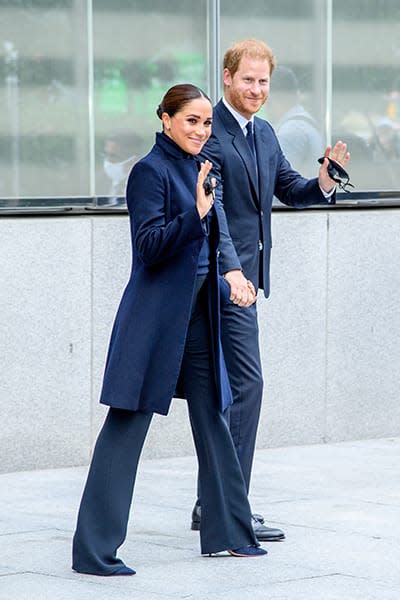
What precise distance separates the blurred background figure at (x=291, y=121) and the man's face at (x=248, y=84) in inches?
91.6

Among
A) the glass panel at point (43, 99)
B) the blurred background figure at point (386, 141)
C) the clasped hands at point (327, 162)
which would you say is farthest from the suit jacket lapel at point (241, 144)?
the blurred background figure at point (386, 141)

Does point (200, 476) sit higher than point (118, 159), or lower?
lower

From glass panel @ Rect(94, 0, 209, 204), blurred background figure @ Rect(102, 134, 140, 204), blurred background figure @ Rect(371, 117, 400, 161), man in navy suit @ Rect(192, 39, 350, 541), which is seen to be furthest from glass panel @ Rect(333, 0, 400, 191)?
man in navy suit @ Rect(192, 39, 350, 541)

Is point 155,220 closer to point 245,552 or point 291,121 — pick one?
point 245,552

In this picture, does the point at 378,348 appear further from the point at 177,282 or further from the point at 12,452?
the point at 177,282

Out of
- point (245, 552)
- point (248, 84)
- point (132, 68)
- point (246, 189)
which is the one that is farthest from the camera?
point (132, 68)

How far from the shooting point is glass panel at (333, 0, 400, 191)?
8402 mm

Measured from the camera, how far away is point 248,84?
19.2 ft

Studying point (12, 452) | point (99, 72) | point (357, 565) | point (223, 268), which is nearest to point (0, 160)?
point (99, 72)

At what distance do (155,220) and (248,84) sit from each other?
3.23 feet

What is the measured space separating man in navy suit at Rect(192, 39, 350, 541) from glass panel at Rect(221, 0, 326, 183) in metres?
2.16

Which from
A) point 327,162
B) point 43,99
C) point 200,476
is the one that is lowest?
point 200,476

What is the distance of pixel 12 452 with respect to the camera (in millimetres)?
7320

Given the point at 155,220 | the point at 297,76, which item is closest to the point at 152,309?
the point at 155,220
